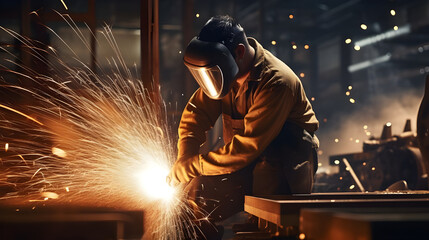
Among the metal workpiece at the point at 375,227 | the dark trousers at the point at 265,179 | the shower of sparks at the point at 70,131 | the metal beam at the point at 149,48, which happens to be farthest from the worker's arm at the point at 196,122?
the metal workpiece at the point at 375,227

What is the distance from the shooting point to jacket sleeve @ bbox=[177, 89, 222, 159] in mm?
3316

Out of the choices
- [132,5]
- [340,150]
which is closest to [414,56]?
[340,150]

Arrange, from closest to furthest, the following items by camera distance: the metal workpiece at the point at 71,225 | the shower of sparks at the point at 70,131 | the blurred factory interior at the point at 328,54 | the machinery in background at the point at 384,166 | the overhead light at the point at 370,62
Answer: the metal workpiece at the point at 71,225 → the shower of sparks at the point at 70,131 → the blurred factory interior at the point at 328,54 → the machinery in background at the point at 384,166 → the overhead light at the point at 370,62

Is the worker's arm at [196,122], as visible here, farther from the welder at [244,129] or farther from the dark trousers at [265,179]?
the dark trousers at [265,179]

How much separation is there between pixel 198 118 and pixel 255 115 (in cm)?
53

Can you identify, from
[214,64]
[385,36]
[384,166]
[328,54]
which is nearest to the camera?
[214,64]

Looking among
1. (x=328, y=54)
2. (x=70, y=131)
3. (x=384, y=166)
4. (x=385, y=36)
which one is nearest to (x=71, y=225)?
(x=70, y=131)

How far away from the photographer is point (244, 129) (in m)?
3.14

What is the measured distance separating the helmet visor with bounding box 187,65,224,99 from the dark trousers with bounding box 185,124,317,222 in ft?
1.36

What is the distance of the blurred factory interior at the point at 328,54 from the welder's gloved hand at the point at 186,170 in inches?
52.3

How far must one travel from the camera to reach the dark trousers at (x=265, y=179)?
9.95 feet

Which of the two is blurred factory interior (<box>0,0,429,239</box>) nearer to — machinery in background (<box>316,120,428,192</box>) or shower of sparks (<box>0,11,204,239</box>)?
machinery in background (<box>316,120,428,192</box>)

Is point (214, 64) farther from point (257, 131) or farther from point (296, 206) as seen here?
point (296, 206)

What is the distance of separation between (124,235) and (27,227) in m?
0.21
